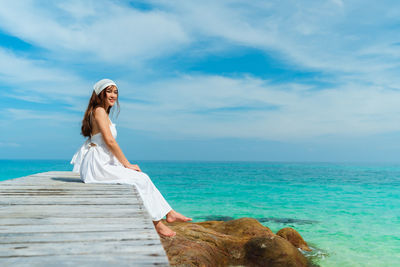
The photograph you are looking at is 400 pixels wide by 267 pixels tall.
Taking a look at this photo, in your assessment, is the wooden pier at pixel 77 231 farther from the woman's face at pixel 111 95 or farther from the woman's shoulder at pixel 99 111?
the woman's face at pixel 111 95

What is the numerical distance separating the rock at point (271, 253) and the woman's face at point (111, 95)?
4.43 m

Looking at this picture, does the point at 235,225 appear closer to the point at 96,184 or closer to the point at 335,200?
the point at 96,184

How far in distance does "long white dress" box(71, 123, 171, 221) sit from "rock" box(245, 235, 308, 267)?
3.07 meters

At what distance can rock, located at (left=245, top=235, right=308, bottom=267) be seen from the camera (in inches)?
268

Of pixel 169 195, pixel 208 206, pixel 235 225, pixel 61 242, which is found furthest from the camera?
pixel 169 195

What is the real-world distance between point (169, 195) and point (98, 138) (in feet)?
60.9

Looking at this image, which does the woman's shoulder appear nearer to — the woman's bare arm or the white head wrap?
the woman's bare arm

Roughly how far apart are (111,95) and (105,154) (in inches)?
43.3

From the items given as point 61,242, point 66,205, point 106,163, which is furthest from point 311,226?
point 61,242

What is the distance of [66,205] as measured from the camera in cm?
371

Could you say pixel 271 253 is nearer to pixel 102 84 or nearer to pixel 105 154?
pixel 105 154

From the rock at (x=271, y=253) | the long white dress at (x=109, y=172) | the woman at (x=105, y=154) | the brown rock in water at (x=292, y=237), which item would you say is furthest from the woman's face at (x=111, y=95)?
the brown rock in water at (x=292, y=237)

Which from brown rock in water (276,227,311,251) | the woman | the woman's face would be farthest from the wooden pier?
brown rock in water (276,227,311,251)

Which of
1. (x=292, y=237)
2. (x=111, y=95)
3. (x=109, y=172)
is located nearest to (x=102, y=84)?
(x=111, y=95)
